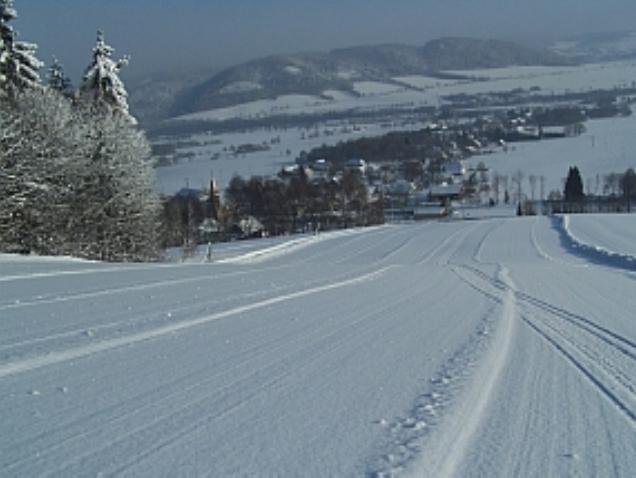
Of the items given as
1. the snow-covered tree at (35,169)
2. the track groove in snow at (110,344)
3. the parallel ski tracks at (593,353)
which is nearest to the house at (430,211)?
the snow-covered tree at (35,169)

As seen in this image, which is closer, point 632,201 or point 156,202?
point 156,202

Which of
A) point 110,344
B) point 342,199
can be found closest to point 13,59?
point 110,344

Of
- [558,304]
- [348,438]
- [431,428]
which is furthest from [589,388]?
[558,304]

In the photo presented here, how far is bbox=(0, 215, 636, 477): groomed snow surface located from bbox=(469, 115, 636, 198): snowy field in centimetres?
12998

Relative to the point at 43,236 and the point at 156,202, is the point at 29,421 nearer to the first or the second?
the point at 43,236

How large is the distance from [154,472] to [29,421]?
1265mm

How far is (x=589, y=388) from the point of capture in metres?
6.21

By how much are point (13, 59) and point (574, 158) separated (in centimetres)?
14645

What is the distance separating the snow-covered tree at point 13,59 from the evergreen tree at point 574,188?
93444 mm

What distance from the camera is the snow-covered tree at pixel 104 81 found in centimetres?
4081

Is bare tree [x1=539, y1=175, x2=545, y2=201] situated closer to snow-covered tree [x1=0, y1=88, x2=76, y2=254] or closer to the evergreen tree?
the evergreen tree

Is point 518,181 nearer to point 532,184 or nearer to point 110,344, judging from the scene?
point 532,184

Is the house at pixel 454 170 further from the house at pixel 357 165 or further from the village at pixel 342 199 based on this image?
the house at pixel 357 165

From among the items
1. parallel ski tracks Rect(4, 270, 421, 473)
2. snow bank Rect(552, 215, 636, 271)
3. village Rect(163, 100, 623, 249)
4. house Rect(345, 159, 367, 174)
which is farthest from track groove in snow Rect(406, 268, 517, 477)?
house Rect(345, 159, 367, 174)
